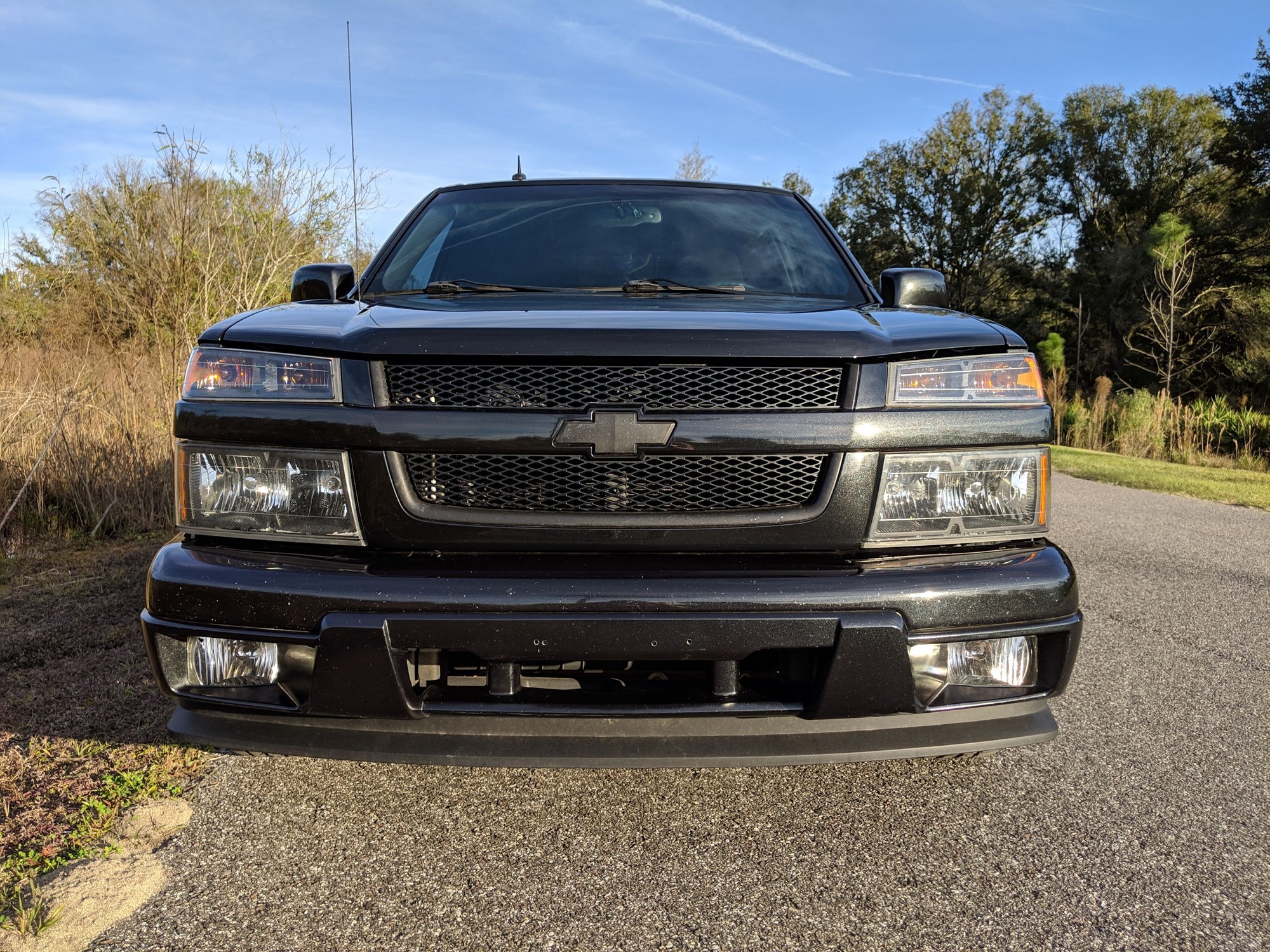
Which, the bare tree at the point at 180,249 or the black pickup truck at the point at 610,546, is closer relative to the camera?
the black pickup truck at the point at 610,546

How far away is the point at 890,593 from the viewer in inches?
72.8

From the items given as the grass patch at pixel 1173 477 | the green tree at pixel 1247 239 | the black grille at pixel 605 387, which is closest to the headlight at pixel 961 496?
the black grille at pixel 605 387

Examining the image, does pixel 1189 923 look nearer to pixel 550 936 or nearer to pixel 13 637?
pixel 550 936

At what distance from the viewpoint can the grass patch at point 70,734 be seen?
203cm

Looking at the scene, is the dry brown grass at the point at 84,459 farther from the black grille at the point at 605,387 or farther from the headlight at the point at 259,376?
the black grille at the point at 605,387

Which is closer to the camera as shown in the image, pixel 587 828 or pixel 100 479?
pixel 587 828

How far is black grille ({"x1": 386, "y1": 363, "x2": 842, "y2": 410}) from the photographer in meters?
1.92

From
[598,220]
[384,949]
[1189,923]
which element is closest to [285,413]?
[384,949]

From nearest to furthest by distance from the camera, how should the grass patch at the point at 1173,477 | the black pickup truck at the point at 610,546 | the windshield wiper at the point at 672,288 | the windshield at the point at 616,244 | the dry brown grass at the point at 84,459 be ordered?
the black pickup truck at the point at 610,546
the windshield wiper at the point at 672,288
the windshield at the point at 616,244
the dry brown grass at the point at 84,459
the grass patch at the point at 1173,477

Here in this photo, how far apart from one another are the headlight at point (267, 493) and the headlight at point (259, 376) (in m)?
0.12

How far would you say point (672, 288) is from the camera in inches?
104

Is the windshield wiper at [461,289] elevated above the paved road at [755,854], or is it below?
above

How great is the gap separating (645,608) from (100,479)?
5.17m

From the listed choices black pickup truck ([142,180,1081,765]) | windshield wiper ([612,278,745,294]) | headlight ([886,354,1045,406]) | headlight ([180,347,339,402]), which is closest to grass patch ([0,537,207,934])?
black pickup truck ([142,180,1081,765])
